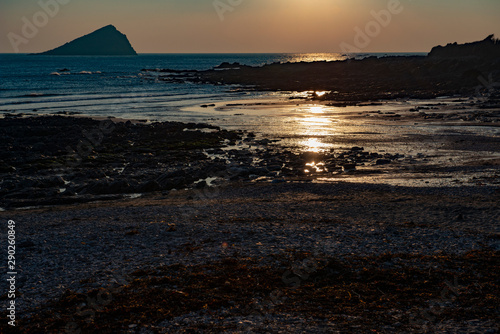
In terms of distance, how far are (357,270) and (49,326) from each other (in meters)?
7.59

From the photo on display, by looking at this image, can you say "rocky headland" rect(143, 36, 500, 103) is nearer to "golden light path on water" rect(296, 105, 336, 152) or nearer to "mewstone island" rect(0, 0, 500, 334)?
"golden light path on water" rect(296, 105, 336, 152)

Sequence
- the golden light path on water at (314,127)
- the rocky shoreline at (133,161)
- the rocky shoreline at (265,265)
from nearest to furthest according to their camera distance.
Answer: the rocky shoreline at (265,265) < the rocky shoreline at (133,161) < the golden light path on water at (314,127)

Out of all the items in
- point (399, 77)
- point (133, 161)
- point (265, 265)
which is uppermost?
point (399, 77)

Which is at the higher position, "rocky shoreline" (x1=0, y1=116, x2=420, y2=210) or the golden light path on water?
the golden light path on water

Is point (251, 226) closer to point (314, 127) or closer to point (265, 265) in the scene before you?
point (265, 265)

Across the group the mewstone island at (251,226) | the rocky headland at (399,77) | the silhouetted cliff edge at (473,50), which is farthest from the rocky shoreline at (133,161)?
the silhouetted cliff edge at (473,50)

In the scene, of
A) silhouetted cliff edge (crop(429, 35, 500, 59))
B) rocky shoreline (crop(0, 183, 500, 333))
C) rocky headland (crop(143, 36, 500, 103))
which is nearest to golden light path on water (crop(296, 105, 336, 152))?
rocky headland (crop(143, 36, 500, 103))

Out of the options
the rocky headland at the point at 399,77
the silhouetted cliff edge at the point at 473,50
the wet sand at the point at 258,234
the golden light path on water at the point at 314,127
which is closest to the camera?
the wet sand at the point at 258,234

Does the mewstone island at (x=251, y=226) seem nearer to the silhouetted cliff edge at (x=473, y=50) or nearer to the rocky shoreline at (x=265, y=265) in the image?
the rocky shoreline at (x=265, y=265)

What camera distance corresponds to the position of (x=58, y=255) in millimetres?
13008

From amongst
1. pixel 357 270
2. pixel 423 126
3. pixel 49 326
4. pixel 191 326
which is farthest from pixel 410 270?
pixel 423 126

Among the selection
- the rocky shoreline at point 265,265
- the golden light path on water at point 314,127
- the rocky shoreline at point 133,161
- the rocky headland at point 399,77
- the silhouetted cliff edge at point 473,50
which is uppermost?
the silhouetted cliff edge at point 473,50

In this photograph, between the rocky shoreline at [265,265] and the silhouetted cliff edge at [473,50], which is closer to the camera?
the rocky shoreline at [265,265]

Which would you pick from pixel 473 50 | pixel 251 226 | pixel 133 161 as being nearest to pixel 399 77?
pixel 473 50
